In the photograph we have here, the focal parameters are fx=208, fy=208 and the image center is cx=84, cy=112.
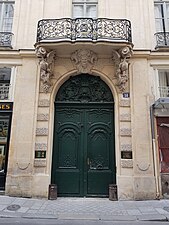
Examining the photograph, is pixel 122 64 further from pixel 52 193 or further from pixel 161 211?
pixel 52 193

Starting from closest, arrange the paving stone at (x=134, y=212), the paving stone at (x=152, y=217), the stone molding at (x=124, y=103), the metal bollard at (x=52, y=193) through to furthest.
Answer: the paving stone at (x=152, y=217) < the paving stone at (x=134, y=212) < the metal bollard at (x=52, y=193) < the stone molding at (x=124, y=103)

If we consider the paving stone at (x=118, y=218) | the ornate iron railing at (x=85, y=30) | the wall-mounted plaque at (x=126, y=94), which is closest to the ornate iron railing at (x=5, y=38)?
the ornate iron railing at (x=85, y=30)

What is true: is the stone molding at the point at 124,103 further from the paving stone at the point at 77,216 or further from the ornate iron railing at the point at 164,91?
the paving stone at the point at 77,216

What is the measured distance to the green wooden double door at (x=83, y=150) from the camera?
732 centimetres

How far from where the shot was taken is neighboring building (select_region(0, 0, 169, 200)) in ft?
23.3

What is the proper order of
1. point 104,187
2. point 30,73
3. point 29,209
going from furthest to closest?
1. point 30,73
2. point 104,187
3. point 29,209

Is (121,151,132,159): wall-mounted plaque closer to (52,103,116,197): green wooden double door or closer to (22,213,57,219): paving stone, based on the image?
(52,103,116,197): green wooden double door

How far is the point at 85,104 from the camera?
7.94 meters

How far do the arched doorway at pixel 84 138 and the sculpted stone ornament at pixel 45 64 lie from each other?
69cm

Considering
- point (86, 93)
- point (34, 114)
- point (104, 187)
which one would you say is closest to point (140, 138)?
point (104, 187)

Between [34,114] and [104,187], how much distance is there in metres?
3.59

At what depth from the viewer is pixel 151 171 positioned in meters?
7.02

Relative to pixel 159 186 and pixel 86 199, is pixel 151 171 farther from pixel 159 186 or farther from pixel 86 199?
pixel 86 199

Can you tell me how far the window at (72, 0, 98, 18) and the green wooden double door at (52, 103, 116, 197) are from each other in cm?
386
